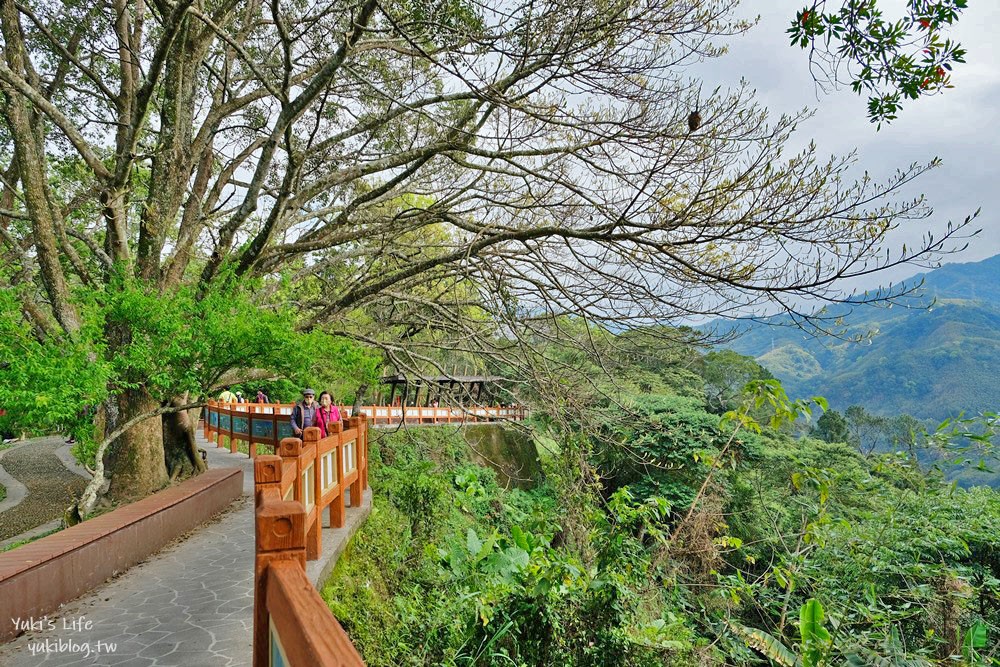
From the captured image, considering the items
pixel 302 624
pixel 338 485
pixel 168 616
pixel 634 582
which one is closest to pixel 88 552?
pixel 168 616

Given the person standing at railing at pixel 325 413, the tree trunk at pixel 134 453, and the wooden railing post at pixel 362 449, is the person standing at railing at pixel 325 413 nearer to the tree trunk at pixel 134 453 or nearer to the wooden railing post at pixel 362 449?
the wooden railing post at pixel 362 449

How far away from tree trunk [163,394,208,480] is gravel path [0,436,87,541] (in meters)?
2.80

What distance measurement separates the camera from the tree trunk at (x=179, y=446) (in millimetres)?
10180

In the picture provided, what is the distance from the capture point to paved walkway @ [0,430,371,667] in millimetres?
4285

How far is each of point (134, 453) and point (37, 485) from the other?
30.3 ft

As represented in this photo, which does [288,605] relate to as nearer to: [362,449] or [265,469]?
[265,469]

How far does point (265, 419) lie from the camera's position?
1577 centimetres

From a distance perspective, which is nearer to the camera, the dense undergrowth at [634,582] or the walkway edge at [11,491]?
the dense undergrowth at [634,582]

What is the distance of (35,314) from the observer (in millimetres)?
7340

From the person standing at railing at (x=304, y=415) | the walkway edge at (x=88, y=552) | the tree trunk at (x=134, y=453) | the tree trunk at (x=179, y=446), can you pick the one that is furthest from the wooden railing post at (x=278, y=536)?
the tree trunk at (x=179, y=446)

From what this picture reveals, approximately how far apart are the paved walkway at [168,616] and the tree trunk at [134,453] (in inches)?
78.6

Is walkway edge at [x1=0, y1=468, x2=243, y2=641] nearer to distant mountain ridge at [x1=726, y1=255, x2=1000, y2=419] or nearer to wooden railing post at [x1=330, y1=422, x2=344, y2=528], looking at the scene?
wooden railing post at [x1=330, y1=422, x2=344, y2=528]

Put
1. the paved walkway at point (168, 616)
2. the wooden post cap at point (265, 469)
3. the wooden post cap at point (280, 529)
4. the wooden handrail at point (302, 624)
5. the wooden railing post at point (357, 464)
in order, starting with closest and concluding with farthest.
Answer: the wooden handrail at point (302, 624)
the wooden post cap at point (280, 529)
the wooden post cap at point (265, 469)
the paved walkway at point (168, 616)
the wooden railing post at point (357, 464)

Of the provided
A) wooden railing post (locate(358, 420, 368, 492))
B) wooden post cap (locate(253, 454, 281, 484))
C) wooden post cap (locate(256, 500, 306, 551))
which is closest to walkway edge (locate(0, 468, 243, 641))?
wooden railing post (locate(358, 420, 368, 492))
